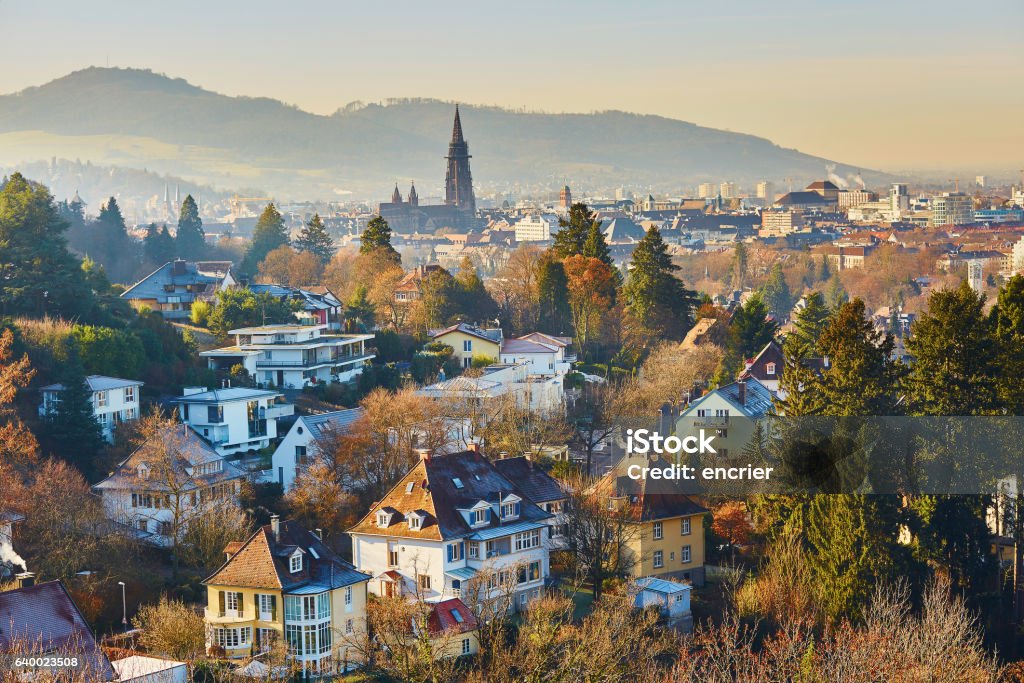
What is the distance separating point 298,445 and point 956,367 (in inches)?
399

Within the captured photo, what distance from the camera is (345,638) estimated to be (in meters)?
18.1

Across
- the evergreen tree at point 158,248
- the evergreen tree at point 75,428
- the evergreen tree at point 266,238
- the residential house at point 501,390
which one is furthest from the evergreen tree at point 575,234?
the evergreen tree at point 75,428

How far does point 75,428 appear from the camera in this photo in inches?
963

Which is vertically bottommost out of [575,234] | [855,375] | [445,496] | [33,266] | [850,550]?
[850,550]

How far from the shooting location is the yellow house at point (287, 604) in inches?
720

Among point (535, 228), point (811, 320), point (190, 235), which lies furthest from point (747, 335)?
point (535, 228)

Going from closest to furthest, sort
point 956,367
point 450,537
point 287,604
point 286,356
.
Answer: point 287,604, point 450,537, point 956,367, point 286,356

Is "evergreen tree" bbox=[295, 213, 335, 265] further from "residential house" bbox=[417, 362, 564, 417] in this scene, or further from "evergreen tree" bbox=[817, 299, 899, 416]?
"evergreen tree" bbox=[817, 299, 899, 416]

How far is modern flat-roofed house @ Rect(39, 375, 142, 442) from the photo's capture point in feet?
83.1

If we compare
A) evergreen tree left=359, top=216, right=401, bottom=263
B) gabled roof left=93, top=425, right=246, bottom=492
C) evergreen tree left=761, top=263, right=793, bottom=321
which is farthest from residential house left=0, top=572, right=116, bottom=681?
evergreen tree left=761, top=263, right=793, bottom=321

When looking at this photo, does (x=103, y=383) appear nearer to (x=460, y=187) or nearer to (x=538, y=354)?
(x=538, y=354)

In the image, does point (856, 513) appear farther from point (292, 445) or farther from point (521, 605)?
point (292, 445)

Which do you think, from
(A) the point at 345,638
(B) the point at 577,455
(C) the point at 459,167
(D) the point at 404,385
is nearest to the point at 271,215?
(D) the point at 404,385

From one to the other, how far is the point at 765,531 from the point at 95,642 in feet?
33.7
